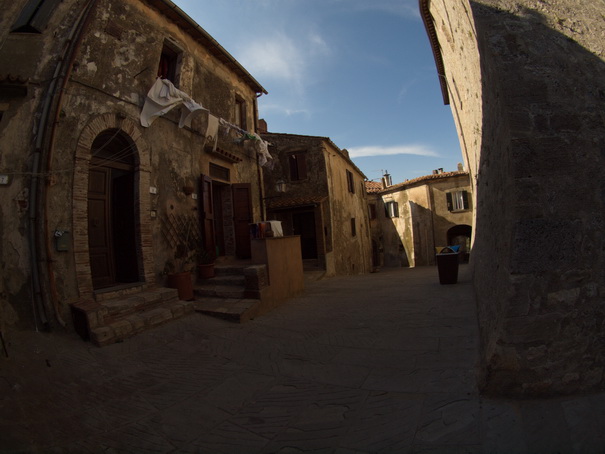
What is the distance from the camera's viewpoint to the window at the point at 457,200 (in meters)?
22.3

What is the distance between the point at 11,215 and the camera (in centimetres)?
459

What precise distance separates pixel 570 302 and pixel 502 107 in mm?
1495

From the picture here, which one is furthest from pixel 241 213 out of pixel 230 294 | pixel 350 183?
pixel 350 183

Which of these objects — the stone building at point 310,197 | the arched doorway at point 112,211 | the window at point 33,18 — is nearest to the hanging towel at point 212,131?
the arched doorway at point 112,211

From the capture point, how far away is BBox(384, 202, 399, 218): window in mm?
26125

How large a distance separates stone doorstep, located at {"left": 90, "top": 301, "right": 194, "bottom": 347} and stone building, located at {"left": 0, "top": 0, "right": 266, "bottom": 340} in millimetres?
780

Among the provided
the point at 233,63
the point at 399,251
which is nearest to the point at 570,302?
the point at 233,63

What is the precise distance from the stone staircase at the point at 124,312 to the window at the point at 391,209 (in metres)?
22.6

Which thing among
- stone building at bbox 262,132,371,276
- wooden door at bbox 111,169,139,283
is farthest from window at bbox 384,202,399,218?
wooden door at bbox 111,169,139,283

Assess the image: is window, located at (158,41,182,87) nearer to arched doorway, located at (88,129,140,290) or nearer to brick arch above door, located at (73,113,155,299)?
brick arch above door, located at (73,113,155,299)

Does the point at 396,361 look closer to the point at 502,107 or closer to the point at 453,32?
the point at 502,107

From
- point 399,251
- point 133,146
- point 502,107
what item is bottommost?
point 399,251

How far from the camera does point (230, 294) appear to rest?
642cm

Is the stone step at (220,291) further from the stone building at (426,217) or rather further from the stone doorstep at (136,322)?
the stone building at (426,217)
